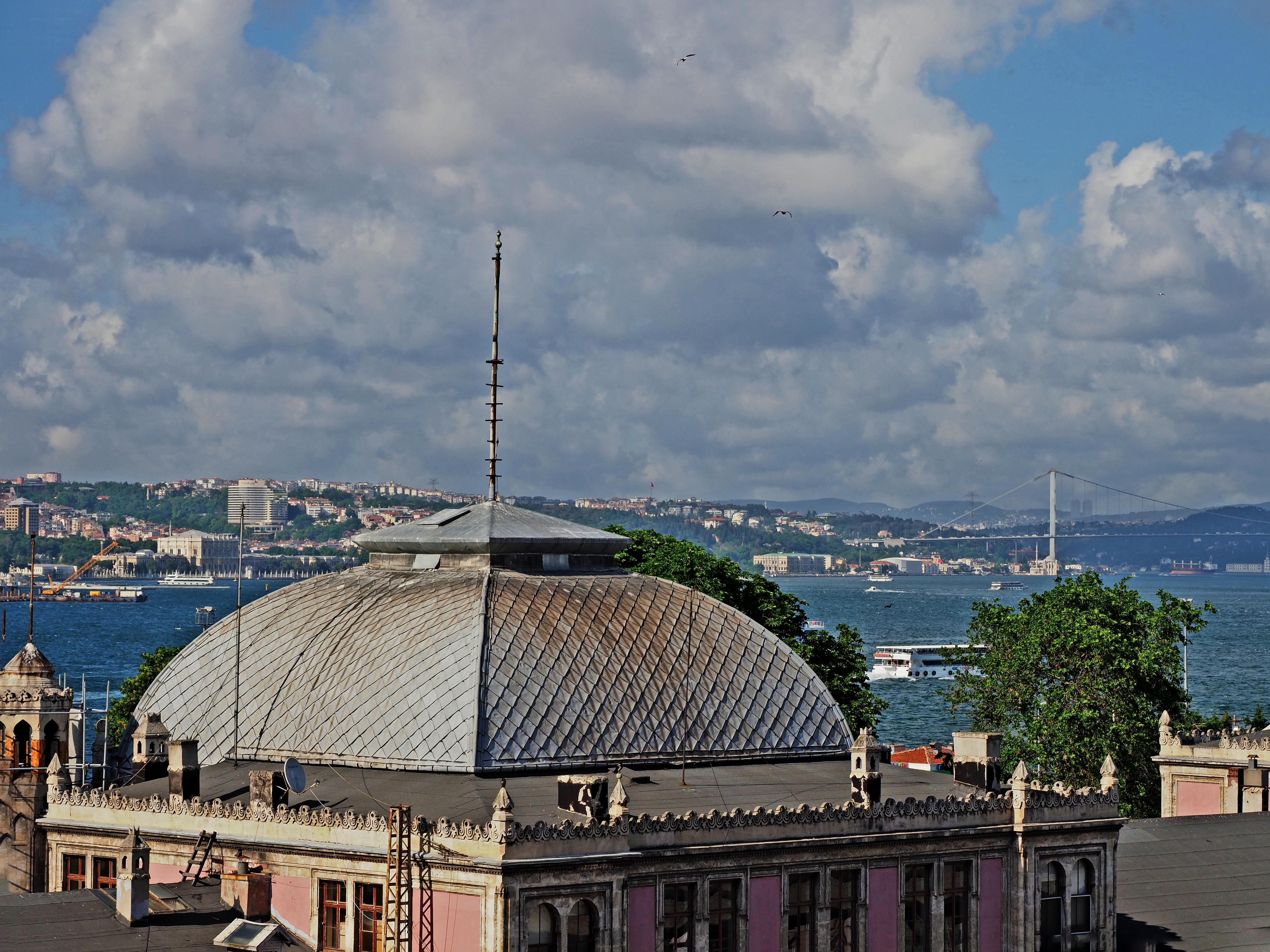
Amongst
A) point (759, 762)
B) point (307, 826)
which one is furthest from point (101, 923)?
point (759, 762)

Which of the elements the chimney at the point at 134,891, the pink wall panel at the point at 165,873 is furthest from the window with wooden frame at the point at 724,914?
the chimney at the point at 134,891

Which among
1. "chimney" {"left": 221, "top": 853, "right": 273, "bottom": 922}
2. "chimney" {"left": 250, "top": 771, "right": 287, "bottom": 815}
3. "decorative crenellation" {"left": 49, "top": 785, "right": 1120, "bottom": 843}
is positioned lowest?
"chimney" {"left": 221, "top": 853, "right": 273, "bottom": 922}

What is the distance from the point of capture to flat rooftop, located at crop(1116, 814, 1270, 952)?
50.7 m

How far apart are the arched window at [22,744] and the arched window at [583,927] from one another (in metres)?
17.4

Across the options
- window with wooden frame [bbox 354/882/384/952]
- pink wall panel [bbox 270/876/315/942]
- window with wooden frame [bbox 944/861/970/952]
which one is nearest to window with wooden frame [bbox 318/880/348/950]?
pink wall panel [bbox 270/876/315/942]

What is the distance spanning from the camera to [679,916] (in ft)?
134

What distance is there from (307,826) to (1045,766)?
41188mm

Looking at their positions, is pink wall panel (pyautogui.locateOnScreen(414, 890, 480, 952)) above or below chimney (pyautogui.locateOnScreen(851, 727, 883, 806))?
below

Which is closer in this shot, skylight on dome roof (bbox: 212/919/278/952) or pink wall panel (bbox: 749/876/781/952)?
skylight on dome roof (bbox: 212/919/278/952)

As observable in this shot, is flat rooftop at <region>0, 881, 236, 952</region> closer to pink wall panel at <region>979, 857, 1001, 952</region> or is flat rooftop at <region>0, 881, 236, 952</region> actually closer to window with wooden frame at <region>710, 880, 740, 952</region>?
window with wooden frame at <region>710, 880, 740, 952</region>

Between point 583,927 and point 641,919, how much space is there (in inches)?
59.7

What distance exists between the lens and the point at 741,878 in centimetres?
4159

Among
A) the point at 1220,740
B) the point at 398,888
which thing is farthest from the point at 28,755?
the point at 1220,740

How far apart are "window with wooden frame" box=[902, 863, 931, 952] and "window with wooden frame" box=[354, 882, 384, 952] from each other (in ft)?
41.7
